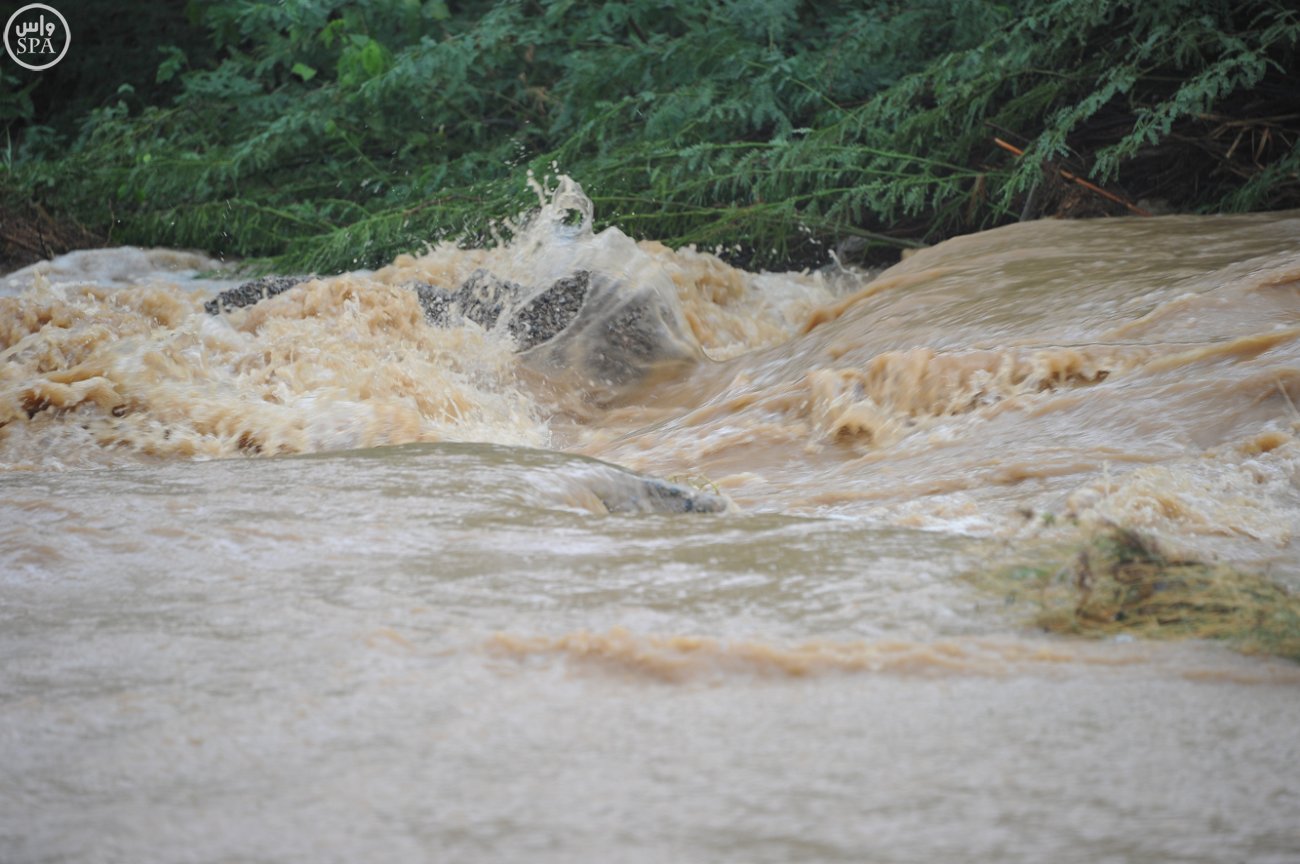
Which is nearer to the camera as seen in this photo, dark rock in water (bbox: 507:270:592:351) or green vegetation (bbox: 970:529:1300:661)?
green vegetation (bbox: 970:529:1300:661)

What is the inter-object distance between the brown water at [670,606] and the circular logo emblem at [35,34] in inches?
281

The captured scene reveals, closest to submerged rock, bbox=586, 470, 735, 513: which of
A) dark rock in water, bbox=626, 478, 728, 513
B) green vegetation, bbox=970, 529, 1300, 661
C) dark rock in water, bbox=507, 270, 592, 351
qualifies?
dark rock in water, bbox=626, 478, 728, 513

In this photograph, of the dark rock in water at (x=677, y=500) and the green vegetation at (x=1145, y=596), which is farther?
the dark rock in water at (x=677, y=500)

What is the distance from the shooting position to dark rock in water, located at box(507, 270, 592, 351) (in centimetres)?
632

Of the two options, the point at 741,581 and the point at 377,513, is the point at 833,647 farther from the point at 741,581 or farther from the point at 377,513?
the point at 377,513

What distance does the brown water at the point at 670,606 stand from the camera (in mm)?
1496

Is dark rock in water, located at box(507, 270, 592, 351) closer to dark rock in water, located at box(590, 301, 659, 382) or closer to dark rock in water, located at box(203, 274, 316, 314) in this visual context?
dark rock in water, located at box(590, 301, 659, 382)

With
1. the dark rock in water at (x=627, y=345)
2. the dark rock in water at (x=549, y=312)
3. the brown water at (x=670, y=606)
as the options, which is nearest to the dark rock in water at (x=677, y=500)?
the brown water at (x=670, y=606)

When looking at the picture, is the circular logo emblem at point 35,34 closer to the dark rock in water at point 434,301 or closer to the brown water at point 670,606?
the dark rock in water at point 434,301

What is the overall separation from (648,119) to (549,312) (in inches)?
94.5

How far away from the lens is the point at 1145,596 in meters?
2.26

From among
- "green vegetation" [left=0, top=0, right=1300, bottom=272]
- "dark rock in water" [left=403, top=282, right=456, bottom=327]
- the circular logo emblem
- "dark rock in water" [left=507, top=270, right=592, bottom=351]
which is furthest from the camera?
the circular logo emblem

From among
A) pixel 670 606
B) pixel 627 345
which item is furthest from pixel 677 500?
pixel 627 345

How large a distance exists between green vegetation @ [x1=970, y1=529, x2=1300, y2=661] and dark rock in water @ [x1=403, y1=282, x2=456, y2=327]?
4.47 meters
